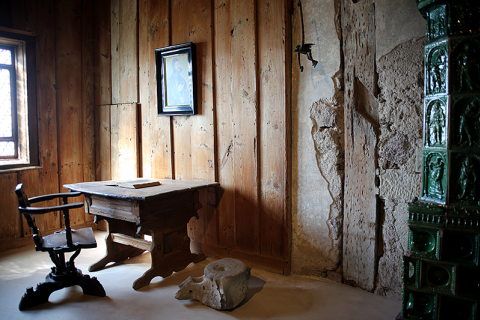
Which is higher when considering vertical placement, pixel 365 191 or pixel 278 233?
pixel 365 191

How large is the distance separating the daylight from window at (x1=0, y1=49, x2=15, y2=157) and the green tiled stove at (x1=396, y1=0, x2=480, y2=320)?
14.4 feet

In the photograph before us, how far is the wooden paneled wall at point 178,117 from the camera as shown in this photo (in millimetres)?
3188

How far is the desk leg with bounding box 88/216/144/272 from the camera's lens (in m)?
3.37

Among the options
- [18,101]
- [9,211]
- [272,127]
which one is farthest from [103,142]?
[272,127]

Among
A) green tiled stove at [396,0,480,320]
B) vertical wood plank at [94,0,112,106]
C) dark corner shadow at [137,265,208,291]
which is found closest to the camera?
green tiled stove at [396,0,480,320]

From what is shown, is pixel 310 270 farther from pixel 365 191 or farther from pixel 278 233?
pixel 365 191

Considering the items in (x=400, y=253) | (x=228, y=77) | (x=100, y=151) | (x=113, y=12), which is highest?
(x=113, y=12)

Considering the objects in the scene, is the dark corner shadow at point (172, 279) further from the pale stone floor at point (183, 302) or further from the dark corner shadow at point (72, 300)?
the dark corner shadow at point (72, 300)

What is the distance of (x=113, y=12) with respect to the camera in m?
4.36

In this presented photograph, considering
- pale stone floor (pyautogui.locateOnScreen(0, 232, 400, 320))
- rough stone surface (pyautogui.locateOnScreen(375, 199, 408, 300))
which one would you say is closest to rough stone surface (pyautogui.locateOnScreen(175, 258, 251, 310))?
pale stone floor (pyautogui.locateOnScreen(0, 232, 400, 320))

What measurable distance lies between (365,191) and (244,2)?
6.86 ft

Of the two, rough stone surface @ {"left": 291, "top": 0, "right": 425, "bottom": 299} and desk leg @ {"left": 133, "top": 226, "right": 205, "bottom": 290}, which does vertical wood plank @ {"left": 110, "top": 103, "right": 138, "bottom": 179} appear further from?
rough stone surface @ {"left": 291, "top": 0, "right": 425, "bottom": 299}

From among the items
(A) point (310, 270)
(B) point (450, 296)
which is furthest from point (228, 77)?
(B) point (450, 296)

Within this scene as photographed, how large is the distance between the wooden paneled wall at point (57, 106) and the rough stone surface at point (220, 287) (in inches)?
100
